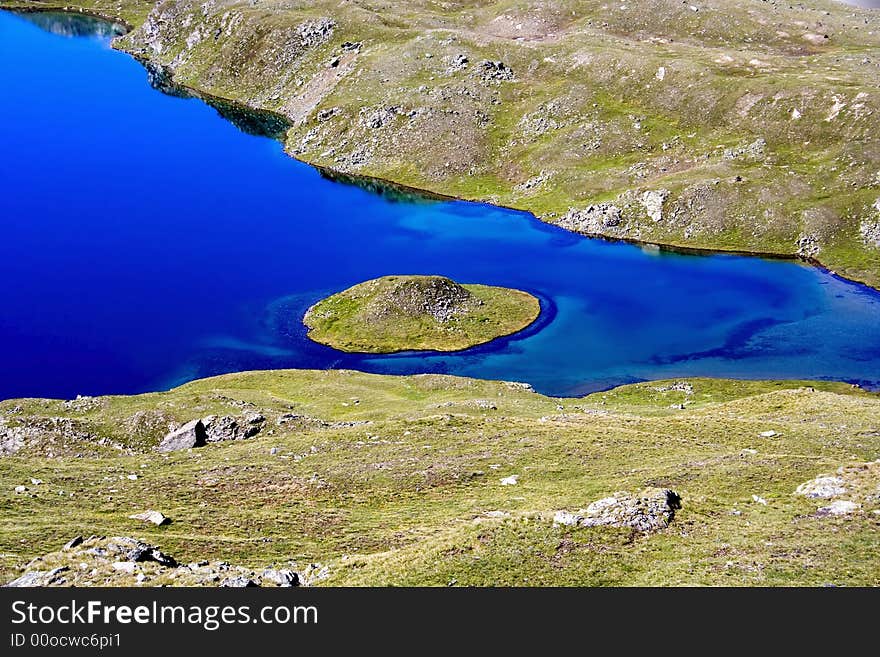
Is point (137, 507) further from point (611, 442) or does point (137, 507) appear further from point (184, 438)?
point (611, 442)

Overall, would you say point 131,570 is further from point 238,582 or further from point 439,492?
point 439,492

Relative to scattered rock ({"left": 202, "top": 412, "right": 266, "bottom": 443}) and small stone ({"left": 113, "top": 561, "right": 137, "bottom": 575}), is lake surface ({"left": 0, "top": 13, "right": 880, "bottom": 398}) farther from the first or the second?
small stone ({"left": 113, "top": 561, "right": 137, "bottom": 575})

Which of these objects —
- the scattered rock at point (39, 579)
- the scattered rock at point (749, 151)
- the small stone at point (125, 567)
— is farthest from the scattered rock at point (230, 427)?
the scattered rock at point (749, 151)

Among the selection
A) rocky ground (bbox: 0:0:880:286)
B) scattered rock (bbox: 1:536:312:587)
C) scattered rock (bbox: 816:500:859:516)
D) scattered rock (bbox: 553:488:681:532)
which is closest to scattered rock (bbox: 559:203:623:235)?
rocky ground (bbox: 0:0:880:286)

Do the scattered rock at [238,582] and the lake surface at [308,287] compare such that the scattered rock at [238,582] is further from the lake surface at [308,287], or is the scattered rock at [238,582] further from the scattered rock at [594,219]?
the scattered rock at [594,219]

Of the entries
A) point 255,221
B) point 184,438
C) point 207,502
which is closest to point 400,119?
point 255,221
